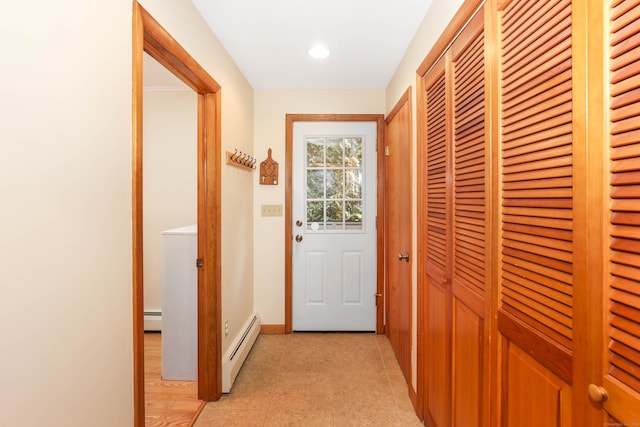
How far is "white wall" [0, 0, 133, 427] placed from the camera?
30.0 inches

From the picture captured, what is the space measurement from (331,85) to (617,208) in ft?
8.93

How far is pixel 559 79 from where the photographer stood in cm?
81

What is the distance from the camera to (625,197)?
2.08ft

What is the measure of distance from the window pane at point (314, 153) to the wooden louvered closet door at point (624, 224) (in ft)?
8.71

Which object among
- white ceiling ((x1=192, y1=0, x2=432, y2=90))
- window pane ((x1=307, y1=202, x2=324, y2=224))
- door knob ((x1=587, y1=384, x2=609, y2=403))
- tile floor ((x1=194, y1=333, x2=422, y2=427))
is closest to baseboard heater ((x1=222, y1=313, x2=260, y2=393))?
tile floor ((x1=194, y1=333, x2=422, y2=427))

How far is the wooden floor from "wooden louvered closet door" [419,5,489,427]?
141 cm

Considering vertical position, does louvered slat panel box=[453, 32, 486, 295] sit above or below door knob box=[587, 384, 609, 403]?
above

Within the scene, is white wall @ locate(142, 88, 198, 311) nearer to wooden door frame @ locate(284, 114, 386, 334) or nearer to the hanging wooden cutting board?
the hanging wooden cutting board

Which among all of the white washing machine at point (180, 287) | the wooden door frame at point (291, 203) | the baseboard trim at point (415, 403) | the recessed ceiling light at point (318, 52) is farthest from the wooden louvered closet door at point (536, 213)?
the wooden door frame at point (291, 203)

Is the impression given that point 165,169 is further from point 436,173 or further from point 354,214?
point 436,173

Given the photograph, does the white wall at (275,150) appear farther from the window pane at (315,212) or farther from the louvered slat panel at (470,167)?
the louvered slat panel at (470,167)

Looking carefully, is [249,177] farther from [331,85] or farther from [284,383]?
[284,383]

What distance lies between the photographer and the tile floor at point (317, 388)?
1977 millimetres

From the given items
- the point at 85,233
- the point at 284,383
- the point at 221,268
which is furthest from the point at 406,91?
the point at 284,383
